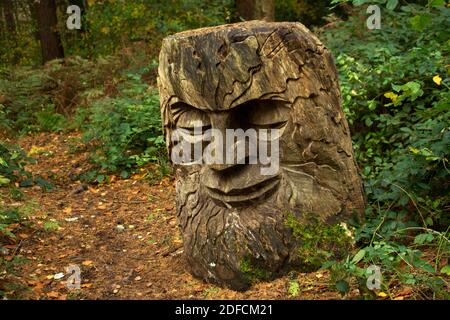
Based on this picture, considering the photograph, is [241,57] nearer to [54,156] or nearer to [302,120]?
[302,120]

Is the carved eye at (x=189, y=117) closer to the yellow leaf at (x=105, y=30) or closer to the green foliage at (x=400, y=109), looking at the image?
the green foliage at (x=400, y=109)

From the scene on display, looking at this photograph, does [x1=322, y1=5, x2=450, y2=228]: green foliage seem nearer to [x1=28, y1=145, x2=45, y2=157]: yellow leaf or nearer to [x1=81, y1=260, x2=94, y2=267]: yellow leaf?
[x1=81, y1=260, x2=94, y2=267]: yellow leaf

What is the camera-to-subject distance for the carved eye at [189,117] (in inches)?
159

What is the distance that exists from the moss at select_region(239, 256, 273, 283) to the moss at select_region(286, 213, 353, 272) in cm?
26

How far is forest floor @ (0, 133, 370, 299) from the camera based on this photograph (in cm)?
402

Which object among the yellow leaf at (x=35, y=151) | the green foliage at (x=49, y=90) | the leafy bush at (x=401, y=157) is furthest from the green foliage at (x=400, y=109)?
the yellow leaf at (x=35, y=151)

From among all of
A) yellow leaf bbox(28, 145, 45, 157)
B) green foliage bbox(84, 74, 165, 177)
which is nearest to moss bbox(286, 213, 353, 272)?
green foliage bbox(84, 74, 165, 177)

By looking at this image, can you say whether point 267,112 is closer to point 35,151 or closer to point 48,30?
point 35,151

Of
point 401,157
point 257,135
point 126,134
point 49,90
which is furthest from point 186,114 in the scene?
point 49,90

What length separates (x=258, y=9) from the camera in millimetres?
10375

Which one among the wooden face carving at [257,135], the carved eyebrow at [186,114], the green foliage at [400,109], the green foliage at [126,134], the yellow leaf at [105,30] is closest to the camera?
the wooden face carving at [257,135]

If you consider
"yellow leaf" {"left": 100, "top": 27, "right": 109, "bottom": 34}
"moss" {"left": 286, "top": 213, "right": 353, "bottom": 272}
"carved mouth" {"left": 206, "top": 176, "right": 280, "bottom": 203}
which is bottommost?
"moss" {"left": 286, "top": 213, "right": 353, "bottom": 272}

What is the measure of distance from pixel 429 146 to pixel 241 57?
6.00 feet

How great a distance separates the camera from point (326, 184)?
158 inches
